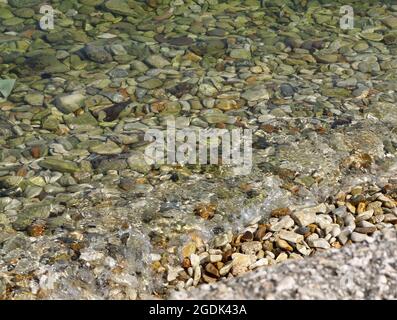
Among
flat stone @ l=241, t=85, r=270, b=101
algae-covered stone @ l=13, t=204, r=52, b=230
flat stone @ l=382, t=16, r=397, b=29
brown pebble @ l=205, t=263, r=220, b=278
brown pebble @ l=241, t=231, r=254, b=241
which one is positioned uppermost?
brown pebble @ l=205, t=263, r=220, b=278

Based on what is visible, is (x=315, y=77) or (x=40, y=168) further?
(x=315, y=77)

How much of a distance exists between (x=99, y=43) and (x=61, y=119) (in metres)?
1.47

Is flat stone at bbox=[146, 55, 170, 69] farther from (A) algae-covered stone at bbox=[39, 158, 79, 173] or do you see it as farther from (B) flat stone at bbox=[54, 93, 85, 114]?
(A) algae-covered stone at bbox=[39, 158, 79, 173]

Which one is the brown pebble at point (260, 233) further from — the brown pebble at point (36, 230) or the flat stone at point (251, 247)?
the brown pebble at point (36, 230)

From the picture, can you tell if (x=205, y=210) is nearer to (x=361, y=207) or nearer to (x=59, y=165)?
(x=361, y=207)

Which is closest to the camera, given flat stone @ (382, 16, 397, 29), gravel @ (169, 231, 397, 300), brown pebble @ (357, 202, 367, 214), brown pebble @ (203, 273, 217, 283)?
gravel @ (169, 231, 397, 300)

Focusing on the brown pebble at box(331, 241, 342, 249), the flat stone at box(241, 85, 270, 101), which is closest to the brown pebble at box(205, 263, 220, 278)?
the brown pebble at box(331, 241, 342, 249)

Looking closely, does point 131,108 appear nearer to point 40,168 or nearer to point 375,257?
point 40,168

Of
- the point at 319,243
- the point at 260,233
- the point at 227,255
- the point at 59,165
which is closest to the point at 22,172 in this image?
the point at 59,165

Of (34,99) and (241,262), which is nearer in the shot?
(241,262)

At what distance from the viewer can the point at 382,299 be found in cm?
421

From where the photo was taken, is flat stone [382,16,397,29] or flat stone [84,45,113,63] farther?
flat stone [382,16,397,29]

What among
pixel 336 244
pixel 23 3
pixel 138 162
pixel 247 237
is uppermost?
pixel 336 244
